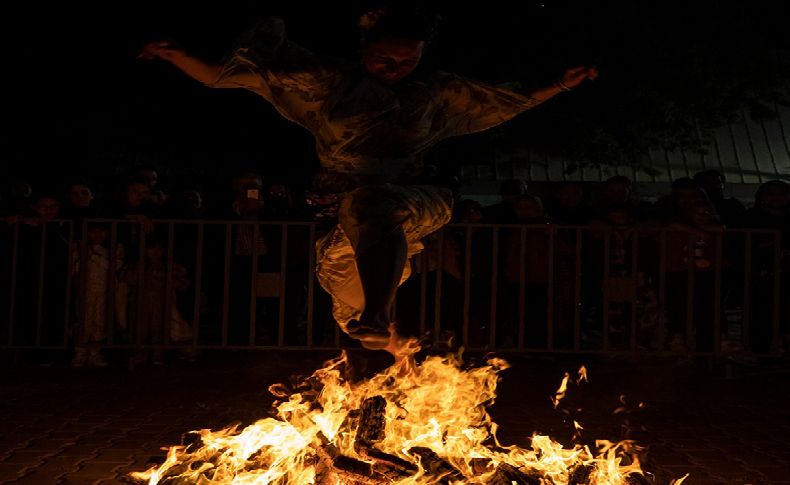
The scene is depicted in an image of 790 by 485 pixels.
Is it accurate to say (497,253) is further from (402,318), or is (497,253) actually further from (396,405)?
(396,405)

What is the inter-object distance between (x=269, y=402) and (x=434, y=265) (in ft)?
8.48

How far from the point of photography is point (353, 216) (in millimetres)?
3424

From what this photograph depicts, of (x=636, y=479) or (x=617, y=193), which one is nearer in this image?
(x=636, y=479)

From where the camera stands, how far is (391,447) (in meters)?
3.64

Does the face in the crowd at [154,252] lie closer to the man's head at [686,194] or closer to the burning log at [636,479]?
the man's head at [686,194]

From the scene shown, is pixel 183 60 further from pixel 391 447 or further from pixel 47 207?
pixel 47 207

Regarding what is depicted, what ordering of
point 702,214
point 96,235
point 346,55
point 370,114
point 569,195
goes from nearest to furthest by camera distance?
→ 1. point 370,114
2. point 702,214
3. point 96,235
4. point 569,195
5. point 346,55

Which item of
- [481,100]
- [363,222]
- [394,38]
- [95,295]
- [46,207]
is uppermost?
[394,38]

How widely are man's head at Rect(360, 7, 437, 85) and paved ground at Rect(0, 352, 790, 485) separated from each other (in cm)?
221

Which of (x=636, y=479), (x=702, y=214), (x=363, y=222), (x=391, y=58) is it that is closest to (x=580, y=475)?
(x=636, y=479)

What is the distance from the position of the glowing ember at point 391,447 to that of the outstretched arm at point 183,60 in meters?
1.44

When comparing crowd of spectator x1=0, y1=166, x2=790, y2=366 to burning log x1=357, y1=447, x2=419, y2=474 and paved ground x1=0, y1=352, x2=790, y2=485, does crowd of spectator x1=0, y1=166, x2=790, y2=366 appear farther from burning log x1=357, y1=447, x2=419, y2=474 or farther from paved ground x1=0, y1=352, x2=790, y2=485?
burning log x1=357, y1=447, x2=419, y2=474

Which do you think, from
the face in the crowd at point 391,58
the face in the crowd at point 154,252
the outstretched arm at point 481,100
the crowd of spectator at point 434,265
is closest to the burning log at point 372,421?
the outstretched arm at point 481,100

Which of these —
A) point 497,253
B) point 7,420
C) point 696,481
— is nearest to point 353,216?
point 696,481
